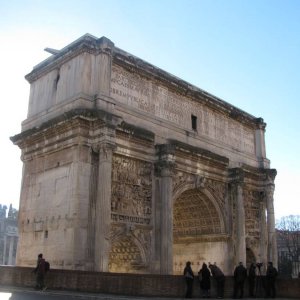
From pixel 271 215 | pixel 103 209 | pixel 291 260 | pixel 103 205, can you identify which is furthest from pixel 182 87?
pixel 291 260

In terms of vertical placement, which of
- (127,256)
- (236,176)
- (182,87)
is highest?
(182,87)

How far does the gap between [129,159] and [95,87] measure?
3.47 m

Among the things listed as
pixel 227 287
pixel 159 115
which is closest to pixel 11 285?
pixel 227 287

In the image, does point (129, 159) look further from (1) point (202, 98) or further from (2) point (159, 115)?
(1) point (202, 98)

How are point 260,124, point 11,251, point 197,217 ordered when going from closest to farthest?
point 197,217, point 260,124, point 11,251

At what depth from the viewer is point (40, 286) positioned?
13906 mm

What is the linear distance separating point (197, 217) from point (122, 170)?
25.2 feet

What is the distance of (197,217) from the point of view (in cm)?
2488

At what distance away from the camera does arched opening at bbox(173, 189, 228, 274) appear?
23891 millimetres

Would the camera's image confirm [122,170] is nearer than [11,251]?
Yes

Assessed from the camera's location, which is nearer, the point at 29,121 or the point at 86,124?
the point at 86,124

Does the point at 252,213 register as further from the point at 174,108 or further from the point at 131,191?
the point at 131,191

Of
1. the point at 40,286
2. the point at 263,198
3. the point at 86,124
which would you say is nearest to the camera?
the point at 40,286

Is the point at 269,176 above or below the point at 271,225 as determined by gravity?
above
